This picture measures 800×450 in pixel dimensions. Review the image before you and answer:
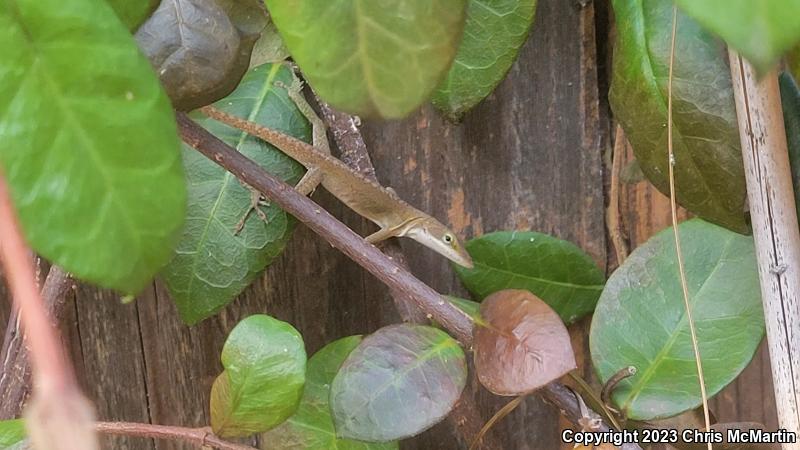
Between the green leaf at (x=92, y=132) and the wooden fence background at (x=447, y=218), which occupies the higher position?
the green leaf at (x=92, y=132)

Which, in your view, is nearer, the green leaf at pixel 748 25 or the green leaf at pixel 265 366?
the green leaf at pixel 748 25

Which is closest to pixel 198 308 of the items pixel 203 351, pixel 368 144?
pixel 203 351

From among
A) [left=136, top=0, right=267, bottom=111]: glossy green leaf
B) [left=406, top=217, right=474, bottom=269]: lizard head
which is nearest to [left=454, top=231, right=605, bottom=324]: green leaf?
[left=406, top=217, right=474, bottom=269]: lizard head

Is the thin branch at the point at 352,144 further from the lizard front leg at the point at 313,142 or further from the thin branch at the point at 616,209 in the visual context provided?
the thin branch at the point at 616,209

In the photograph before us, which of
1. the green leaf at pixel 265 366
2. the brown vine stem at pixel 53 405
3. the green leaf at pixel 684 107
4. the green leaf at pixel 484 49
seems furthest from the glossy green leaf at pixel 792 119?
the brown vine stem at pixel 53 405

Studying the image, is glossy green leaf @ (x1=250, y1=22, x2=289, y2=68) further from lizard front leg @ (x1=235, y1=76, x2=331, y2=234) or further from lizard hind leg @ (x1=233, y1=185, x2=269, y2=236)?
lizard hind leg @ (x1=233, y1=185, x2=269, y2=236)

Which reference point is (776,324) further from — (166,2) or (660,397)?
(166,2)
